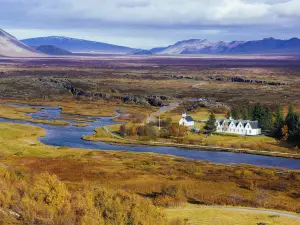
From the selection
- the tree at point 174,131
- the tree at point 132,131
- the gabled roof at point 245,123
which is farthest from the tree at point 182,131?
the tree at point 132,131

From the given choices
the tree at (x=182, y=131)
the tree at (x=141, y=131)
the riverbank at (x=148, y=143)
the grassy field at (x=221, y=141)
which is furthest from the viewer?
the tree at (x=141, y=131)

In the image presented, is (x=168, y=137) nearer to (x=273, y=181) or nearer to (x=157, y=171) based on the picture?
(x=157, y=171)

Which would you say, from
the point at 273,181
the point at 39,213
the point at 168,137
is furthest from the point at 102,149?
the point at 39,213

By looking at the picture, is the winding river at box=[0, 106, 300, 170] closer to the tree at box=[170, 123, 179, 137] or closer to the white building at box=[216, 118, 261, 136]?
the tree at box=[170, 123, 179, 137]

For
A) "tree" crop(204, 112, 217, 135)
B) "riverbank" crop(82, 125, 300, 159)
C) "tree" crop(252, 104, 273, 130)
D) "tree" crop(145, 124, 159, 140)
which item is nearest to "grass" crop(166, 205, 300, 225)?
"riverbank" crop(82, 125, 300, 159)

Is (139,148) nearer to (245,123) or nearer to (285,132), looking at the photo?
(245,123)

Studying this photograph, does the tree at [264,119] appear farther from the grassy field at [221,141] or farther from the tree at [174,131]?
the tree at [174,131]

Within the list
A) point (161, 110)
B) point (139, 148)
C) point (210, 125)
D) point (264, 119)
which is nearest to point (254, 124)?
point (264, 119)
